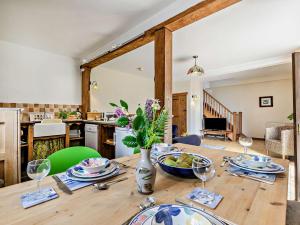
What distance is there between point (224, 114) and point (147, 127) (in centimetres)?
698

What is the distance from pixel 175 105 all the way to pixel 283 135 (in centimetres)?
358

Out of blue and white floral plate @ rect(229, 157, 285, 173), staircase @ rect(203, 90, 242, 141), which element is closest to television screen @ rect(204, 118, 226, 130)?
staircase @ rect(203, 90, 242, 141)

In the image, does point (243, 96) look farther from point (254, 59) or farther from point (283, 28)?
point (283, 28)

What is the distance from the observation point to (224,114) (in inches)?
272

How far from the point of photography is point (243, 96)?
6.93 m

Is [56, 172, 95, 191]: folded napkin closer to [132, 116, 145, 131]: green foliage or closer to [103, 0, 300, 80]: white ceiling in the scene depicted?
[132, 116, 145, 131]: green foliage

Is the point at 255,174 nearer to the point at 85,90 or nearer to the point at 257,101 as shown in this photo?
the point at 85,90

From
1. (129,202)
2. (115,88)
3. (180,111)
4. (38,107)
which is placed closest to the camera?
(129,202)

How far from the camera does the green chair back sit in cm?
109

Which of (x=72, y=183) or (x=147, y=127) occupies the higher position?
(x=147, y=127)

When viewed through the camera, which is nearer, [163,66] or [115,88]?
[163,66]

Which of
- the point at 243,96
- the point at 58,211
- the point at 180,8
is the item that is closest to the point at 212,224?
the point at 58,211

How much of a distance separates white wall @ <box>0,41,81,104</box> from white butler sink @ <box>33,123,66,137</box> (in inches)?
36.8

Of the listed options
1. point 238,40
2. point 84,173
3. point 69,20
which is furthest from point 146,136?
point 238,40
